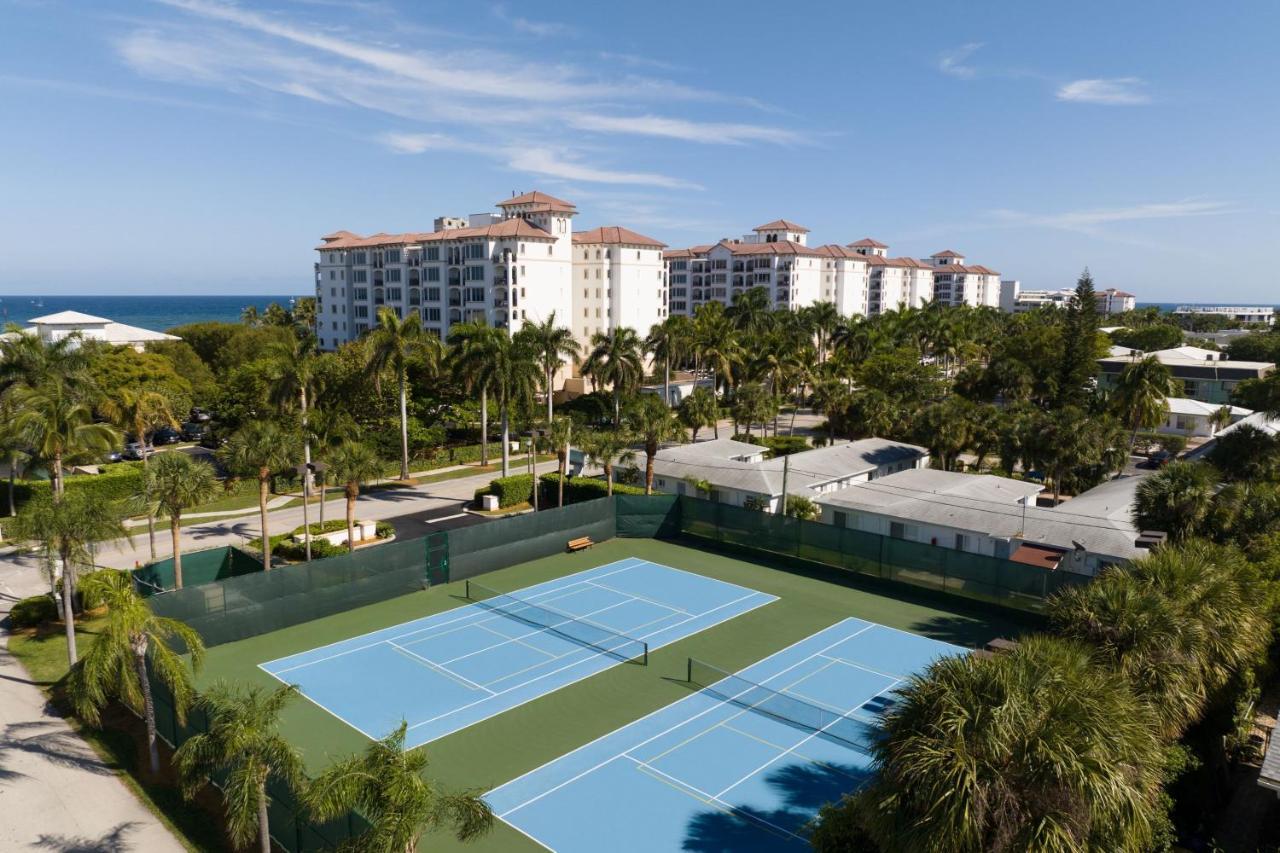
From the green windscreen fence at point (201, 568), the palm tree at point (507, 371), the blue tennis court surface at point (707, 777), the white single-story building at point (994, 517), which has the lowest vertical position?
the blue tennis court surface at point (707, 777)

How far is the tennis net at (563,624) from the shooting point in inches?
1078

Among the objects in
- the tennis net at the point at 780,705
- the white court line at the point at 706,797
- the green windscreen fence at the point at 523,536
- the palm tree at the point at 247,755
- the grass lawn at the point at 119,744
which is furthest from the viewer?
the green windscreen fence at the point at 523,536

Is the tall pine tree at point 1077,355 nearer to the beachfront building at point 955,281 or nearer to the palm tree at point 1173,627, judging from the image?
the palm tree at point 1173,627

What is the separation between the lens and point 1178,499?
28.7 meters

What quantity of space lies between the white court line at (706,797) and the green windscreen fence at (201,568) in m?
18.3

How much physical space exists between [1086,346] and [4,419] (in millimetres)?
74864

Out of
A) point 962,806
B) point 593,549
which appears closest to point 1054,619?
point 962,806

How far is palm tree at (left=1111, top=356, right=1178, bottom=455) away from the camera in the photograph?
51.3 metres

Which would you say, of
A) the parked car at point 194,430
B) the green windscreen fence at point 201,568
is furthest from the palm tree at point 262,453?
the parked car at point 194,430

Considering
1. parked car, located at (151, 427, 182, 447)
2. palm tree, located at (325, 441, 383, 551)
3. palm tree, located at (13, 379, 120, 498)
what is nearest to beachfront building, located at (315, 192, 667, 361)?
parked car, located at (151, 427, 182, 447)

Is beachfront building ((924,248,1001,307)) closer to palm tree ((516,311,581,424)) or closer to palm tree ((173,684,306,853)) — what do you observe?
palm tree ((516,311,581,424))

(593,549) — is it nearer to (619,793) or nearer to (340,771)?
(619,793)

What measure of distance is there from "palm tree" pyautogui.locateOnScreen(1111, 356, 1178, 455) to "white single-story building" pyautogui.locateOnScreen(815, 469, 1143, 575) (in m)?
11.3

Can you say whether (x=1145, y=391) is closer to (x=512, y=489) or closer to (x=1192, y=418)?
(x=1192, y=418)
